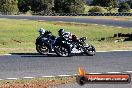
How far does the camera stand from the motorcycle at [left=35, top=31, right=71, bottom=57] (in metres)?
18.5

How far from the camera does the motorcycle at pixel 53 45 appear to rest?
18.5m

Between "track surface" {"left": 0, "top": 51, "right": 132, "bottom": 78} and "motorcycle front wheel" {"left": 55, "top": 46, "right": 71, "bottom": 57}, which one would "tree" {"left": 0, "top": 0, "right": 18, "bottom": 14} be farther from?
"track surface" {"left": 0, "top": 51, "right": 132, "bottom": 78}

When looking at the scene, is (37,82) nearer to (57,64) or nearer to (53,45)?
(57,64)

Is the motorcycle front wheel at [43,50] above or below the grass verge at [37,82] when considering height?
below

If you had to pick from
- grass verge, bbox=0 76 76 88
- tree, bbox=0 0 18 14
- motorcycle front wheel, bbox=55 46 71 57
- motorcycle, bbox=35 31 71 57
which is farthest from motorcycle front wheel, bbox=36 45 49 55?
tree, bbox=0 0 18 14

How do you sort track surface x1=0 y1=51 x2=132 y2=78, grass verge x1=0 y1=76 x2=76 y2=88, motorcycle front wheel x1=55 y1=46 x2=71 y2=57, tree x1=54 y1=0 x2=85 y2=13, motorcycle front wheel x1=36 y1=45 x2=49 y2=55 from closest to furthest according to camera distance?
1. grass verge x1=0 y1=76 x2=76 y2=88
2. track surface x1=0 y1=51 x2=132 y2=78
3. motorcycle front wheel x1=55 y1=46 x2=71 y2=57
4. motorcycle front wheel x1=36 y1=45 x2=49 y2=55
5. tree x1=54 y1=0 x2=85 y2=13

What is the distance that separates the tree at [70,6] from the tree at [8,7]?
11686 mm

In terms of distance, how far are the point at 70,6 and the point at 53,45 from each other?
7860cm

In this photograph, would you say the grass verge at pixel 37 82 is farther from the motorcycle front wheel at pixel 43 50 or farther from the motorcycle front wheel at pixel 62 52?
the motorcycle front wheel at pixel 43 50

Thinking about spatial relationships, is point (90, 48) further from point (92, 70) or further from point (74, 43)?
point (92, 70)

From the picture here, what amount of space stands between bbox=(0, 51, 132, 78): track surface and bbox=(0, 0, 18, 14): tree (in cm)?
8332

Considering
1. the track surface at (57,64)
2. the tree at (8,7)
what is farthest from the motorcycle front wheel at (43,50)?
the tree at (8,7)

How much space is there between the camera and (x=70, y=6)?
318ft

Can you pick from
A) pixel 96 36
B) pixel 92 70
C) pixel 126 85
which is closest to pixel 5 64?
pixel 92 70
